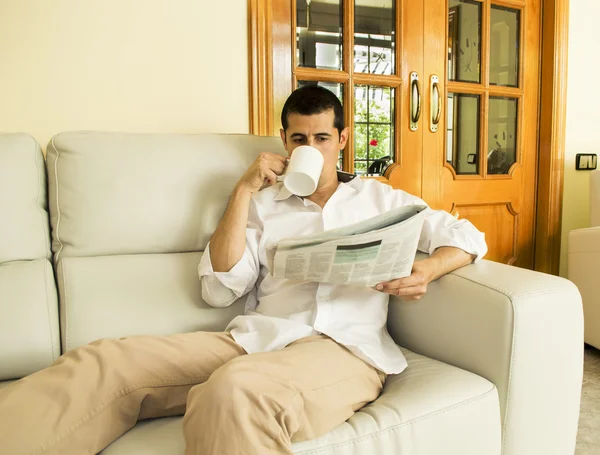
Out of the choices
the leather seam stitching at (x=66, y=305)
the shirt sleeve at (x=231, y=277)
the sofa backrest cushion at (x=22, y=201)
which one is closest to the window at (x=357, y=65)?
the shirt sleeve at (x=231, y=277)

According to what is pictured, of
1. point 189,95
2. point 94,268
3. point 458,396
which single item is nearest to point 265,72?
point 189,95

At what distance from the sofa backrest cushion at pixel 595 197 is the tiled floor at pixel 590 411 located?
61cm

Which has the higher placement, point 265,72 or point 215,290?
point 265,72

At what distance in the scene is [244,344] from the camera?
3.69ft

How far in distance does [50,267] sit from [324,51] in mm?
1336

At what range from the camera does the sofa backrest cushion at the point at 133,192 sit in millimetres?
1294

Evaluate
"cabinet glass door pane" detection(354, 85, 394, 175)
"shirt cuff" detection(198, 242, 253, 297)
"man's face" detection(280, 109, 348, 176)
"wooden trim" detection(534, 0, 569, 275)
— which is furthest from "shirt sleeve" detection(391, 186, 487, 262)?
"wooden trim" detection(534, 0, 569, 275)

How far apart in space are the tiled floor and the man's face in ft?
3.65

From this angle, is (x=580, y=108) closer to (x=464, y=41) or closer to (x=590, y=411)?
(x=464, y=41)

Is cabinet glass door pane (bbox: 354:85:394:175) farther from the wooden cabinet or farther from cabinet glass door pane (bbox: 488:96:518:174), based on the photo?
cabinet glass door pane (bbox: 488:96:518:174)

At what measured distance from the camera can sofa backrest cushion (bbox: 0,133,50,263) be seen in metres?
1.22

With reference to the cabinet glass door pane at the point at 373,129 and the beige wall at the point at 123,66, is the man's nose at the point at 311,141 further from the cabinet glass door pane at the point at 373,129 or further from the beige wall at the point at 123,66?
the cabinet glass door pane at the point at 373,129

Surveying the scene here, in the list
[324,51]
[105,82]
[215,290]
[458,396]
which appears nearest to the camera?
[458,396]

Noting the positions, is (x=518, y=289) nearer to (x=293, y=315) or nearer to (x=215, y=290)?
(x=293, y=315)
